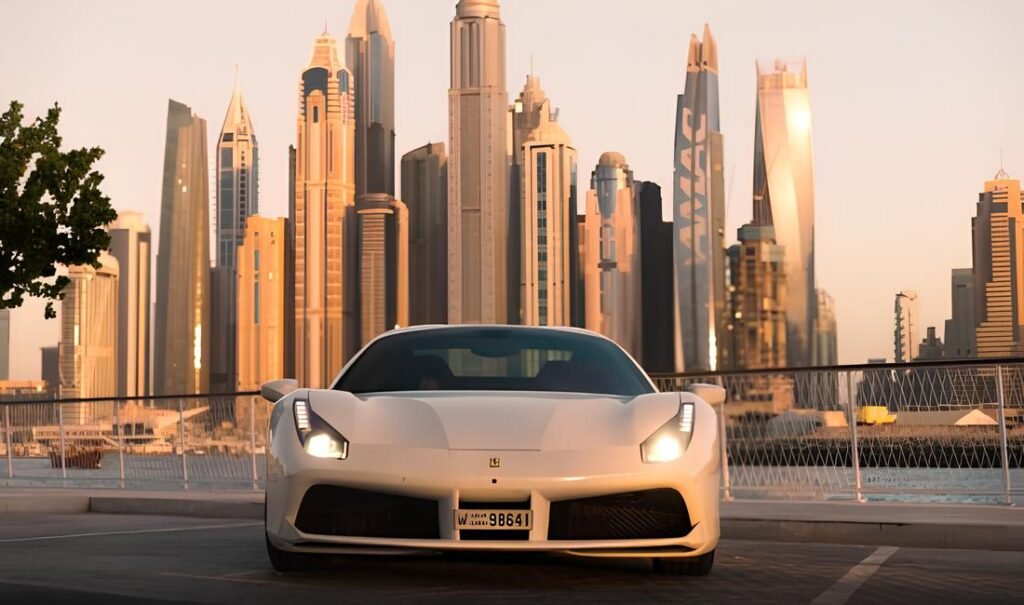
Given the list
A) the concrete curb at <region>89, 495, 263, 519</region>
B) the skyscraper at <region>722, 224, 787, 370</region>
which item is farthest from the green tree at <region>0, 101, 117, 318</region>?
the skyscraper at <region>722, 224, 787, 370</region>

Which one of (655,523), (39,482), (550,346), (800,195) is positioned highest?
(800,195)

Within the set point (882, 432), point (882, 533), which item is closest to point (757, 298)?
point (882, 432)

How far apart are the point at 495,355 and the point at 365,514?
1800 millimetres

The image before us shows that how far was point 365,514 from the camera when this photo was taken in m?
6.48

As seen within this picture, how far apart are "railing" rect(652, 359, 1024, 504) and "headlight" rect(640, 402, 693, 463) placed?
7.63 metres

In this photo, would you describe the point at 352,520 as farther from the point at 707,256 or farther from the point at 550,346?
the point at 707,256

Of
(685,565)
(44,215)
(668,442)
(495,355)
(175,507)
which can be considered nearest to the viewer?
(668,442)

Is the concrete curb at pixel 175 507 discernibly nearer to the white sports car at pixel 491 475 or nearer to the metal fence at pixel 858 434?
the metal fence at pixel 858 434

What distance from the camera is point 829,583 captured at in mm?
7391

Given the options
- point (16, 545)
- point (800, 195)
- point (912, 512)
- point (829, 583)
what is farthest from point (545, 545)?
point (800, 195)

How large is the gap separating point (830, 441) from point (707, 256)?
160 meters

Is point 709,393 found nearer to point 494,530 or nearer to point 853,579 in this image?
point 853,579

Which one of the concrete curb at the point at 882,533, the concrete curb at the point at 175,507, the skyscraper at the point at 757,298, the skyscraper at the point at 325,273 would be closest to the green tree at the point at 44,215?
the concrete curb at the point at 175,507

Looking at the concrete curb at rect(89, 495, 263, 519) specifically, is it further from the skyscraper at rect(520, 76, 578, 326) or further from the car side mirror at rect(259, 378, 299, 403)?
the skyscraper at rect(520, 76, 578, 326)
